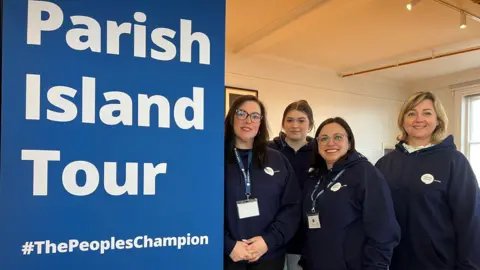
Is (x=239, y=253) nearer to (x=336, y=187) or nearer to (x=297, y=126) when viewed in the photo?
(x=336, y=187)

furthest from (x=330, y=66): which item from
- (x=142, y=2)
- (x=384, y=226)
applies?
(x=142, y=2)

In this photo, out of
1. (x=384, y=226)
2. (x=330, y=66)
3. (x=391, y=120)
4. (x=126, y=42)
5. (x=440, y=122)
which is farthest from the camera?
(x=391, y=120)

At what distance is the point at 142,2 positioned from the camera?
1215 mm

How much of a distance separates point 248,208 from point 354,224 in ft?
1.84

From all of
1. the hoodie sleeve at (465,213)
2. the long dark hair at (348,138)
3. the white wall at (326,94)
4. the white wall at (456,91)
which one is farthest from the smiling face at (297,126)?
the white wall at (456,91)

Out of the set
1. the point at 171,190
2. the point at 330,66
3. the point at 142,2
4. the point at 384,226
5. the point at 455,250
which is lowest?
the point at 455,250

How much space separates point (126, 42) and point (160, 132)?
30cm

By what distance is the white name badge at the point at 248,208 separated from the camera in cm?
181

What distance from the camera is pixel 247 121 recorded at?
6.32 feet

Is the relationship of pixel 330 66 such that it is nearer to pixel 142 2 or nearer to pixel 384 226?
pixel 384 226

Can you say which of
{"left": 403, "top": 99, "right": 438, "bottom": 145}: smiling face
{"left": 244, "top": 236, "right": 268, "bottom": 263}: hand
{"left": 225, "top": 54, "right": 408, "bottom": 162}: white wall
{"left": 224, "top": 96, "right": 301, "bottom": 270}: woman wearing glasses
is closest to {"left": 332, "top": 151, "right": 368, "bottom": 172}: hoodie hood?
{"left": 224, "top": 96, "right": 301, "bottom": 270}: woman wearing glasses

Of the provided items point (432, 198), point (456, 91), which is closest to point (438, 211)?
point (432, 198)

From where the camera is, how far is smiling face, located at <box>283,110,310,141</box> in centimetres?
257

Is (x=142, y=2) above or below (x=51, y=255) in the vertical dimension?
above
